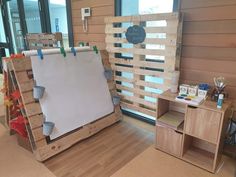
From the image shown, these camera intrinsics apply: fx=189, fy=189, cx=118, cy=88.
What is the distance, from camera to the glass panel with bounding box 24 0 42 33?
4.12 meters

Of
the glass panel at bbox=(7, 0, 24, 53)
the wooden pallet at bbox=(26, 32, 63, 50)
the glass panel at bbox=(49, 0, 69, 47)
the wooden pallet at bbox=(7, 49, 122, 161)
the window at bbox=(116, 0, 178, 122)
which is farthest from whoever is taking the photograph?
the glass panel at bbox=(7, 0, 24, 53)

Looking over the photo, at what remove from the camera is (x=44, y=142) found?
195 centimetres

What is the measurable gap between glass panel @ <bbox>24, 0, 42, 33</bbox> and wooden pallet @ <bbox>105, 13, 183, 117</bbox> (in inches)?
89.6

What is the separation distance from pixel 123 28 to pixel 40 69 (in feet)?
3.87

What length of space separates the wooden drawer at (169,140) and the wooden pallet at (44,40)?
2.01 meters

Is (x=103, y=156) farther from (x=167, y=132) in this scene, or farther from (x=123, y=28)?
(x=123, y=28)

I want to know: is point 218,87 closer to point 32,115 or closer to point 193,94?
point 193,94

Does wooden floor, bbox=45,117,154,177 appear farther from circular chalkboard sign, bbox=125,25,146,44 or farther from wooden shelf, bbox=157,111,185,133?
circular chalkboard sign, bbox=125,25,146,44

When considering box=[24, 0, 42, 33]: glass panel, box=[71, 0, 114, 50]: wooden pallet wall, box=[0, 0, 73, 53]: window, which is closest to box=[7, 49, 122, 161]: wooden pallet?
box=[71, 0, 114, 50]: wooden pallet wall

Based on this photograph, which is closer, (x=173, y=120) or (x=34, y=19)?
(x=173, y=120)

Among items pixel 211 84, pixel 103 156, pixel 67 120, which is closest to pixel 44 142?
pixel 67 120

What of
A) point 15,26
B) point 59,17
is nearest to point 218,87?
point 59,17

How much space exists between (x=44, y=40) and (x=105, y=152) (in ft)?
6.83

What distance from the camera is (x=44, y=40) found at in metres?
3.08
